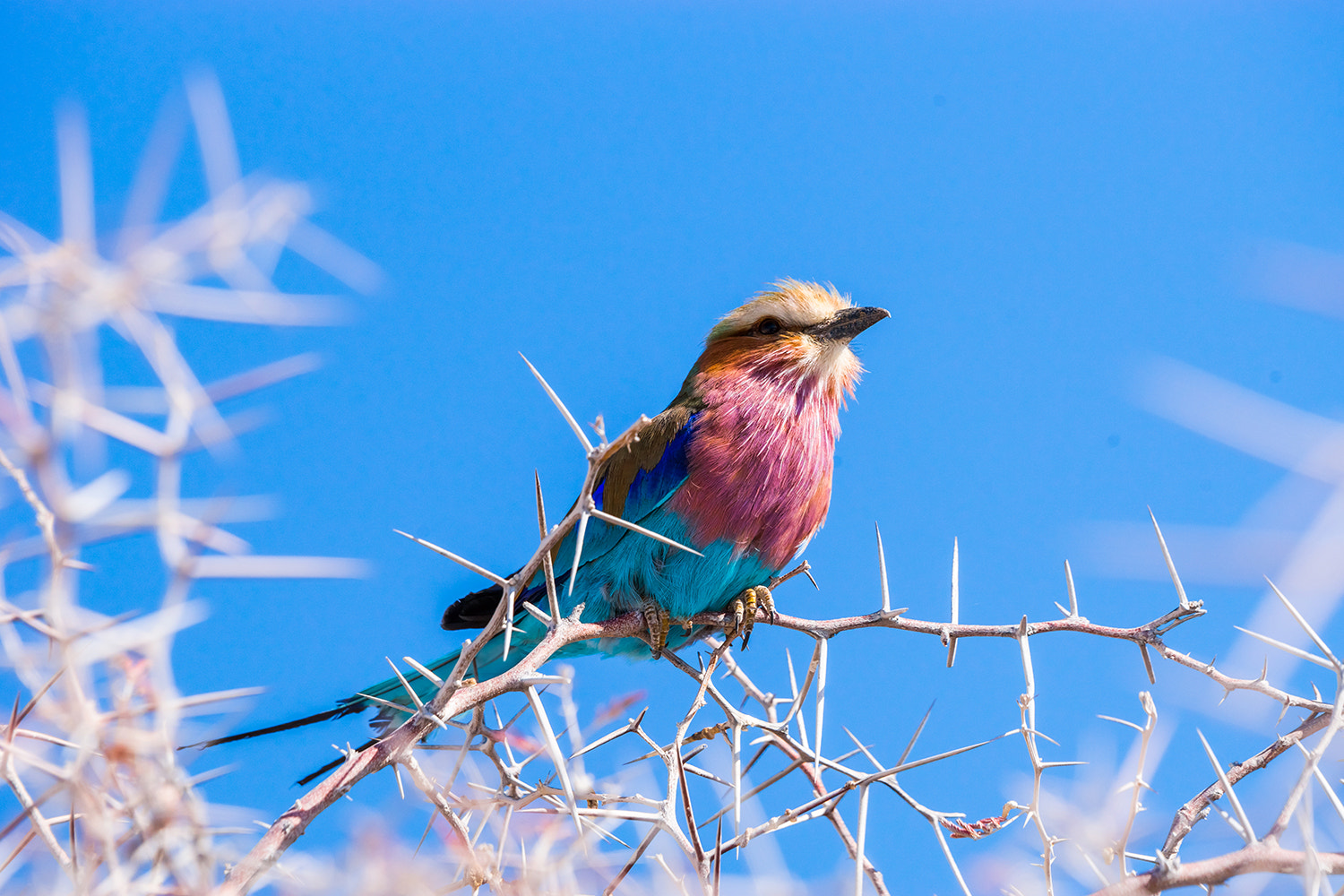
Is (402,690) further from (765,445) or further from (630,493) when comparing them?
(765,445)

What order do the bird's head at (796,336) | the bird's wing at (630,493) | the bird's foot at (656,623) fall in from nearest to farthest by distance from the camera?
1. the bird's foot at (656,623)
2. the bird's wing at (630,493)
3. the bird's head at (796,336)

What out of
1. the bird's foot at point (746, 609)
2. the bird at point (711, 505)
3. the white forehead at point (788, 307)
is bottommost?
the bird's foot at point (746, 609)

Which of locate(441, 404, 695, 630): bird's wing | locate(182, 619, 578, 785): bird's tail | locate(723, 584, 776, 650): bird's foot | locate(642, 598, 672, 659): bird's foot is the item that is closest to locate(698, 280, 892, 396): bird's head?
locate(441, 404, 695, 630): bird's wing

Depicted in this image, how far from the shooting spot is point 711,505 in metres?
3.77

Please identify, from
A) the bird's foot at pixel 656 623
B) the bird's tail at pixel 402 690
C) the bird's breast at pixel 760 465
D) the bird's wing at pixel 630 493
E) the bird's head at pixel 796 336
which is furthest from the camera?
the bird's head at pixel 796 336

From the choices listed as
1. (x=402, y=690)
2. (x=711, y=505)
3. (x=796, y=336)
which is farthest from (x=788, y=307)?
(x=402, y=690)

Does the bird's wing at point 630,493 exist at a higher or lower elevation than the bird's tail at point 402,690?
higher

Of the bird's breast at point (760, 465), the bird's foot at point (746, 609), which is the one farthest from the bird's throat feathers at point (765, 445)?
the bird's foot at point (746, 609)

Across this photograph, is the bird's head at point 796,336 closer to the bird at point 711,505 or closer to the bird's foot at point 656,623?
the bird at point 711,505

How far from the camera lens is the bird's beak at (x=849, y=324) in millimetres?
4363

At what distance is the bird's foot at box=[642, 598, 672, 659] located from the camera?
11.9 ft

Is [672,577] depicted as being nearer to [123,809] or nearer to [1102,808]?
[1102,808]

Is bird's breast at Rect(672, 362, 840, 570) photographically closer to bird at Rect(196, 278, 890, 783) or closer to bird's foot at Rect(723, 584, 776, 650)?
bird at Rect(196, 278, 890, 783)

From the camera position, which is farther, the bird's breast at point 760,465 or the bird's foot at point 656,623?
the bird's breast at point 760,465
